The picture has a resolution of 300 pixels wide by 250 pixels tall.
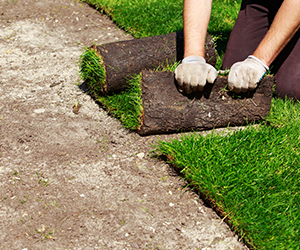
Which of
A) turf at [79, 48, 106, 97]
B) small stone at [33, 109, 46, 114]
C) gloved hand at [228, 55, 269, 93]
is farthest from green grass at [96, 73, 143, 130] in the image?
gloved hand at [228, 55, 269, 93]

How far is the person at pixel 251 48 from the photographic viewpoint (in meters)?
2.33

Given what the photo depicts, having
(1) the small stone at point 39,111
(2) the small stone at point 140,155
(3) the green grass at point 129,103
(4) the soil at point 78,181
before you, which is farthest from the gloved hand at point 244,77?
(1) the small stone at point 39,111

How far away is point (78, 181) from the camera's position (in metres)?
2.05

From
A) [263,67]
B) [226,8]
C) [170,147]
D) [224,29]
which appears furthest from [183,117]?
[226,8]

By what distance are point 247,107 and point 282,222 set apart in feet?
3.64

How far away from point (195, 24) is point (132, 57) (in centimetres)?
66

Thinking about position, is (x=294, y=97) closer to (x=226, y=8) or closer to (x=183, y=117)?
(x=183, y=117)

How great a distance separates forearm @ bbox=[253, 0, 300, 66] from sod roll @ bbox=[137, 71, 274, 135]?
0.23 m

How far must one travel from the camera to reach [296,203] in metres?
1.83

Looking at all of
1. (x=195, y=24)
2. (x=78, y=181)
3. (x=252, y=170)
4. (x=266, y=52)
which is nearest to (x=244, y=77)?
(x=266, y=52)

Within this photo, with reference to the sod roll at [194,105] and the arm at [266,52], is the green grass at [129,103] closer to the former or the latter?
the sod roll at [194,105]

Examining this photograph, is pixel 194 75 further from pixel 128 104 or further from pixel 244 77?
pixel 128 104

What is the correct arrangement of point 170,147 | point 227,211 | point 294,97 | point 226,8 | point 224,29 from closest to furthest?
1. point 227,211
2. point 170,147
3. point 294,97
4. point 224,29
5. point 226,8

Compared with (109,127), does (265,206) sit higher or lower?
higher
